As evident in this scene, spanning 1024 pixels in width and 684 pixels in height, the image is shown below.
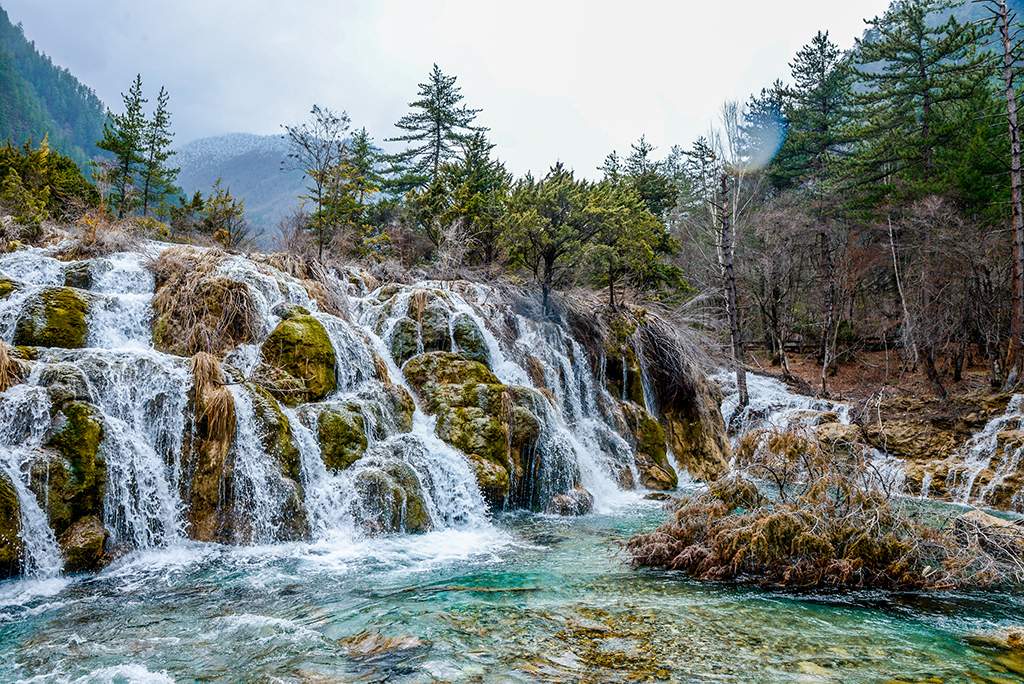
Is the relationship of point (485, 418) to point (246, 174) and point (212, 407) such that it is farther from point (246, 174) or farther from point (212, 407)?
point (246, 174)

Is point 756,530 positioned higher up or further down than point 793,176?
further down

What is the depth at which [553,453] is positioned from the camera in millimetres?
11500

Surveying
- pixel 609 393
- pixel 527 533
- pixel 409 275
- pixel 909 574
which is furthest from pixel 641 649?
pixel 409 275

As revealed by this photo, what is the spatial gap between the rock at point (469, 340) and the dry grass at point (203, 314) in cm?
414

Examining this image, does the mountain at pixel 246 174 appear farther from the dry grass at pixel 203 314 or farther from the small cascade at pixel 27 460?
the small cascade at pixel 27 460

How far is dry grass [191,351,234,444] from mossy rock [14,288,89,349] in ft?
10.4

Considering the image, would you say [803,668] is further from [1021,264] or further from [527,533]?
[1021,264]

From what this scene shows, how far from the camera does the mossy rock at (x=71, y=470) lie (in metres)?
6.85

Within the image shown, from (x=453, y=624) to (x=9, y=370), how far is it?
21.5 ft

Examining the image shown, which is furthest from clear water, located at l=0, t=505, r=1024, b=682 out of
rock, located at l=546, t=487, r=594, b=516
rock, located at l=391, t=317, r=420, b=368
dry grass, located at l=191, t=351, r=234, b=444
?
rock, located at l=391, t=317, r=420, b=368

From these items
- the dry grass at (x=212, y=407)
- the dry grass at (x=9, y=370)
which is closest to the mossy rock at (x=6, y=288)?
the dry grass at (x=9, y=370)

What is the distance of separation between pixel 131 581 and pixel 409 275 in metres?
13.3

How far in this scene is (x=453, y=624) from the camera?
17.2 feet

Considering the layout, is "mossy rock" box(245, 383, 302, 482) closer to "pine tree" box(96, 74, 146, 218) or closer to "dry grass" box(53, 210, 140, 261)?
"dry grass" box(53, 210, 140, 261)
